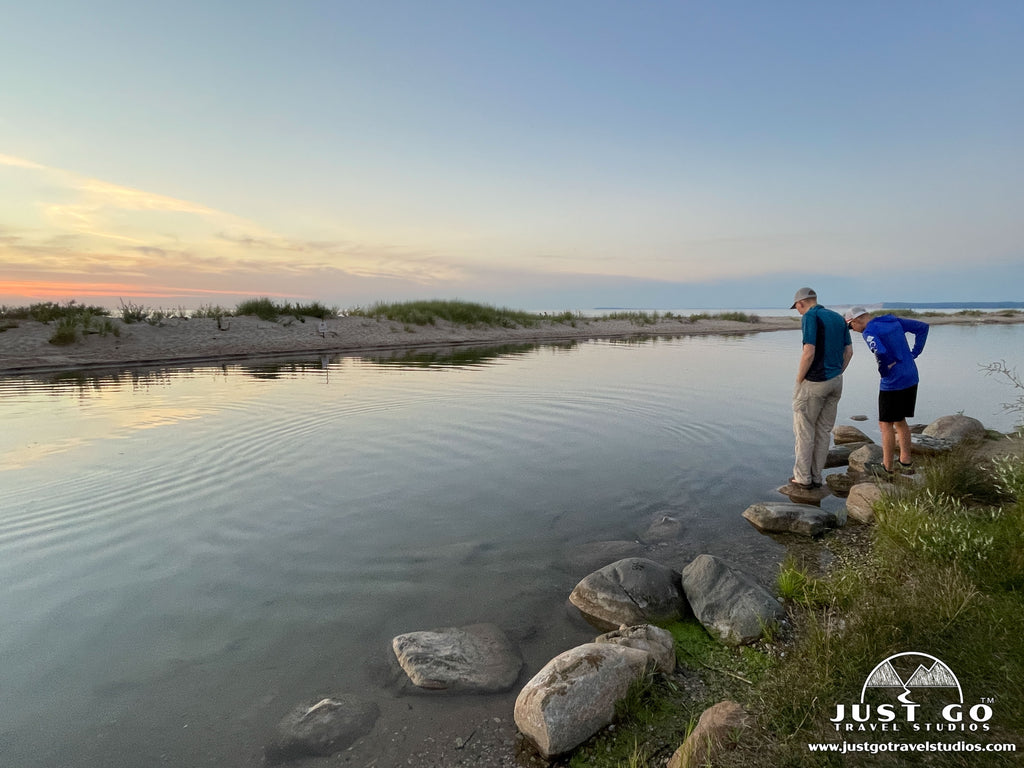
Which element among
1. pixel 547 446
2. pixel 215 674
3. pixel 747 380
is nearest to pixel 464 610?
pixel 215 674

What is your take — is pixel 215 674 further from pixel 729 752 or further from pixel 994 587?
pixel 994 587

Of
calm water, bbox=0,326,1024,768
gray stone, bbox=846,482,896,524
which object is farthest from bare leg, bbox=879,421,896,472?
gray stone, bbox=846,482,896,524

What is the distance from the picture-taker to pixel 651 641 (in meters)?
3.91

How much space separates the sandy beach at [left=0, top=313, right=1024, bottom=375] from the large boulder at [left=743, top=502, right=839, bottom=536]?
2267 centimetres

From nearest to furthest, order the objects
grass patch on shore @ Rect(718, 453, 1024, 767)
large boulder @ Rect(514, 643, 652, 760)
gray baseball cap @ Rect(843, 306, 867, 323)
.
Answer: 1. grass patch on shore @ Rect(718, 453, 1024, 767)
2. large boulder @ Rect(514, 643, 652, 760)
3. gray baseball cap @ Rect(843, 306, 867, 323)

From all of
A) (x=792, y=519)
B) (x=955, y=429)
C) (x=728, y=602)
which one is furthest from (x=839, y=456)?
(x=728, y=602)

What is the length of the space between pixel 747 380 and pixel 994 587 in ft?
50.0

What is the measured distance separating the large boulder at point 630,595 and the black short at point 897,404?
5182 mm

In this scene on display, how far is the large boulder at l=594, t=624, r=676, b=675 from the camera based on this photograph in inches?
149

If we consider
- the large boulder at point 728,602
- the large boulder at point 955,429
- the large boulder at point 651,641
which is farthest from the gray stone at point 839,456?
the large boulder at point 651,641

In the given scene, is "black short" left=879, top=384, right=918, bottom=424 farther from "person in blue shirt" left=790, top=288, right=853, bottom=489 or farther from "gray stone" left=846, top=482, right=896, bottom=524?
"gray stone" left=846, top=482, right=896, bottom=524

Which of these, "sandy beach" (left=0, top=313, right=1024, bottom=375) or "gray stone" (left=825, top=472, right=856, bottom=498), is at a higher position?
"sandy beach" (left=0, top=313, right=1024, bottom=375)

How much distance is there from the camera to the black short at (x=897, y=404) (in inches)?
300

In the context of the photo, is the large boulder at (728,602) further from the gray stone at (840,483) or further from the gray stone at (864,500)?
the gray stone at (840,483)
